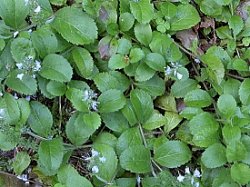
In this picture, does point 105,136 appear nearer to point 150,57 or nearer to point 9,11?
point 150,57

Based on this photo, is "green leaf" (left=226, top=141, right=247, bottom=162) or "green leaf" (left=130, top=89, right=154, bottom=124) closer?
"green leaf" (left=226, top=141, right=247, bottom=162)

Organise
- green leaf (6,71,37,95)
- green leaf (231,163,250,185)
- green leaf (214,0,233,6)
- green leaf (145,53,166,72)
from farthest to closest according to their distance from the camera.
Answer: green leaf (214,0,233,6) → green leaf (145,53,166,72) → green leaf (6,71,37,95) → green leaf (231,163,250,185)

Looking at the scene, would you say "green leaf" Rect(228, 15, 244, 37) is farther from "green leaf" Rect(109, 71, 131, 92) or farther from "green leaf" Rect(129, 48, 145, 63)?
"green leaf" Rect(109, 71, 131, 92)

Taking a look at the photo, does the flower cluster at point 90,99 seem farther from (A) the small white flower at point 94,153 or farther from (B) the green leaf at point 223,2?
(B) the green leaf at point 223,2

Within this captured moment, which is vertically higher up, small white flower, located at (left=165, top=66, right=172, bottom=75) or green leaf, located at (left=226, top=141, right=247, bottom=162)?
small white flower, located at (left=165, top=66, right=172, bottom=75)

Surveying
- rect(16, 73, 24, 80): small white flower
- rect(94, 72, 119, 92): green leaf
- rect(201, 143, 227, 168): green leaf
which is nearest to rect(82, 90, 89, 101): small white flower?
rect(94, 72, 119, 92): green leaf

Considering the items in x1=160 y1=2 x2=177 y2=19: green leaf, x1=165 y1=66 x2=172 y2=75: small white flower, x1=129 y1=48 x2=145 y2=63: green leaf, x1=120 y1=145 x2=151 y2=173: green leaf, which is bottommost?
x1=120 y1=145 x2=151 y2=173: green leaf

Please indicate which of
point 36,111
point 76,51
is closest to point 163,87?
point 76,51
